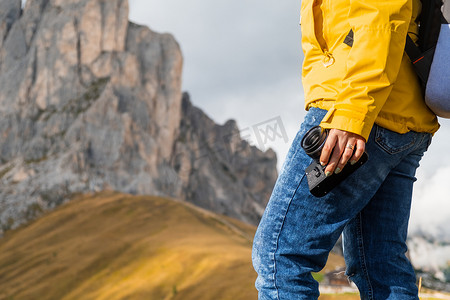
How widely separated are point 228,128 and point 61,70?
42.5m

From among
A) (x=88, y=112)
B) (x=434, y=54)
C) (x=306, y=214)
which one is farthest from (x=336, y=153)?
(x=88, y=112)

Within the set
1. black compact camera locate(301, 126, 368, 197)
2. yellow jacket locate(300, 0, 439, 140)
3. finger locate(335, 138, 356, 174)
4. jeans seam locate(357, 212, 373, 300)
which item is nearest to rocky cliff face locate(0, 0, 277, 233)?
jeans seam locate(357, 212, 373, 300)

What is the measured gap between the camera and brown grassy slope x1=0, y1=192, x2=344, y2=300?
129ft

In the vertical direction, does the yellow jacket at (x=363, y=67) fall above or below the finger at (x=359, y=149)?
above

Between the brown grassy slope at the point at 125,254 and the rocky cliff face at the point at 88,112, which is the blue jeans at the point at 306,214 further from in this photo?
the rocky cliff face at the point at 88,112

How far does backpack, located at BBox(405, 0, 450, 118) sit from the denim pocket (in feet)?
0.64

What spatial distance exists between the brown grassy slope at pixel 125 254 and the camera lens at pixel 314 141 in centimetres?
3214

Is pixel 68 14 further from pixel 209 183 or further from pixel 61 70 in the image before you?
pixel 209 183

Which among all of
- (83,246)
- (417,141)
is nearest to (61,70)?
(83,246)

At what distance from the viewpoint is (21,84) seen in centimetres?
8431

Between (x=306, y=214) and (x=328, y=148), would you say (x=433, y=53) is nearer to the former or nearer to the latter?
(x=328, y=148)

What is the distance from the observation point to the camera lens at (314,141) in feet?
7.71

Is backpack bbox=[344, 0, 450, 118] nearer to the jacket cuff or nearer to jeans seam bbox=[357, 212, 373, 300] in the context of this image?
the jacket cuff

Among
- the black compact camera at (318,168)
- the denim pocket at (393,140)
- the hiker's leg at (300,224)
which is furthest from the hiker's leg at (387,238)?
the black compact camera at (318,168)
